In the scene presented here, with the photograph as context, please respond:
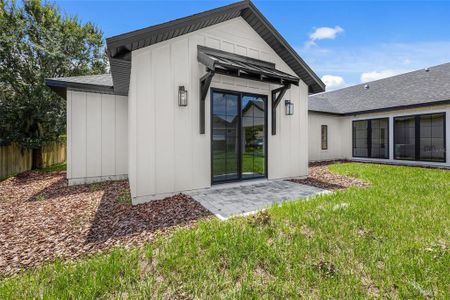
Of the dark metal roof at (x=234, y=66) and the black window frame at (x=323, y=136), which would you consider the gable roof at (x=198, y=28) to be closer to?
the dark metal roof at (x=234, y=66)

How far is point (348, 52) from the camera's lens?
34.2 ft

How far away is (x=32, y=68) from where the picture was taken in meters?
10.9

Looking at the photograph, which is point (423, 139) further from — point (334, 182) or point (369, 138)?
point (334, 182)

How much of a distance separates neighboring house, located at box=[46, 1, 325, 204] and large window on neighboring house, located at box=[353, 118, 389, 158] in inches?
296

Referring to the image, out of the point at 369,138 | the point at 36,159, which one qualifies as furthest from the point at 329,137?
the point at 36,159

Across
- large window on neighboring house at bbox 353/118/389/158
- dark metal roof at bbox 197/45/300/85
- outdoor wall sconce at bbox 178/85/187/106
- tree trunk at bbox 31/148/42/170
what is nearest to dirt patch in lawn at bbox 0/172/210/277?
outdoor wall sconce at bbox 178/85/187/106

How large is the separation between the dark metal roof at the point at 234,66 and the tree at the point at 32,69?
9.71m

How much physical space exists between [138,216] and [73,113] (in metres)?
5.55

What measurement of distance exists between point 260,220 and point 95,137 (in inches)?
275

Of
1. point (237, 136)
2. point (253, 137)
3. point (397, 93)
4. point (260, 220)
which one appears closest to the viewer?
point (260, 220)

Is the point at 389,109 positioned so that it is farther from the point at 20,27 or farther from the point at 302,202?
the point at 20,27

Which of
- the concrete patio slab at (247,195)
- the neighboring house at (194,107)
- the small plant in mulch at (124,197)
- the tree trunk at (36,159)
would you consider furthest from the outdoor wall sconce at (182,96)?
the tree trunk at (36,159)

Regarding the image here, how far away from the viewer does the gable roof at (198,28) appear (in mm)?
4620

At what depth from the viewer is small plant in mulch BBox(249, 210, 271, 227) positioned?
12.0 feet
